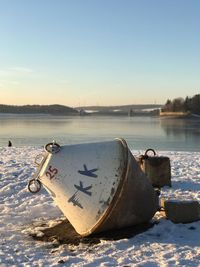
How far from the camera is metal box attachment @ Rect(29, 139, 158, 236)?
7.20m

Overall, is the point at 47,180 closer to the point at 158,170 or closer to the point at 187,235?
the point at 187,235

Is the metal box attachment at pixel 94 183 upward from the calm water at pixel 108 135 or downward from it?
upward

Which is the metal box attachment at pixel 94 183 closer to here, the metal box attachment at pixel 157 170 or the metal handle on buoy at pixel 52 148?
the metal handle on buoy at pixel 52 148

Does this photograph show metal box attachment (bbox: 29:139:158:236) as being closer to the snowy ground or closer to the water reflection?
the snowy ground

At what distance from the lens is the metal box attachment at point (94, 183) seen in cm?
720

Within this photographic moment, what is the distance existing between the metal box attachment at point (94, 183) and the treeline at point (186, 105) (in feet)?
500

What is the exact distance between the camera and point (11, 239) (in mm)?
7375

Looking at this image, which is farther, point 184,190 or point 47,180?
point 184,190

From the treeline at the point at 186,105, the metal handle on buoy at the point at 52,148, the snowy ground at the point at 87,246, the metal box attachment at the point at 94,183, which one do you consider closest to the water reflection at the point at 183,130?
the snowy ground at the point at 87,246

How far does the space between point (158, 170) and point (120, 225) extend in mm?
4409

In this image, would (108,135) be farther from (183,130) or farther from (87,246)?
(87,246)

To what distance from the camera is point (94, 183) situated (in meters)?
7.23

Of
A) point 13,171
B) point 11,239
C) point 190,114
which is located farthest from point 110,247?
point 190,114

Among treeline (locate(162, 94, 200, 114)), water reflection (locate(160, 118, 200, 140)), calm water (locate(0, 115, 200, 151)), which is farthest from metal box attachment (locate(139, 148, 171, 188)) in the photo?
treeline (locate(162, 94, 200, 114))
